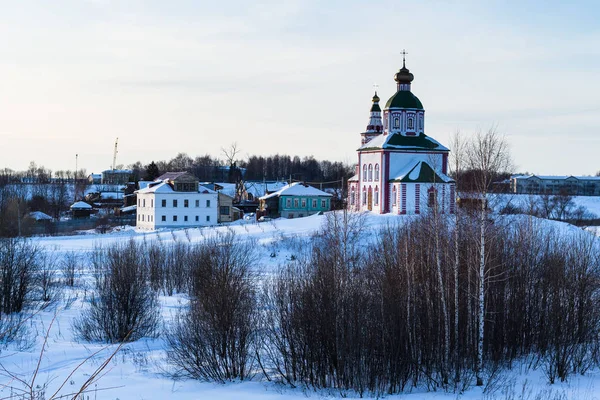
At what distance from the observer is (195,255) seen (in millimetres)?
30688

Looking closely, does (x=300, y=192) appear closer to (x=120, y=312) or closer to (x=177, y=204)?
→ (x=177, y=204)

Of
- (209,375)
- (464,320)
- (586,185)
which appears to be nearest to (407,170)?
(464,320)

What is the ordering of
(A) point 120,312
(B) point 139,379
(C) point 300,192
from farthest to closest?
1. (C) point 300,192
2. (A) point 120,312
3. (B) point 139,379

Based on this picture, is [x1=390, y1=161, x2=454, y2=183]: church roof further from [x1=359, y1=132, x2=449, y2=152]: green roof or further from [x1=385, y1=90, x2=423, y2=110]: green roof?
[x1=385, y1=90, x2=423, y2=110]: green roof

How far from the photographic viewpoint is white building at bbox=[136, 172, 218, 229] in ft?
192

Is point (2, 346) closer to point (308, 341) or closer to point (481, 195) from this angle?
point (308, 341)

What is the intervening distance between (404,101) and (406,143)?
10.4 ft

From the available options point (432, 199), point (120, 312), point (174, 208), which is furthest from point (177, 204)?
point (120, 312)

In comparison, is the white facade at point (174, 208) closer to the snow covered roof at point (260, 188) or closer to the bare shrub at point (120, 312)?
the snow covered roof at point (260, 188)

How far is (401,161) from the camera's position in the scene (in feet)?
158

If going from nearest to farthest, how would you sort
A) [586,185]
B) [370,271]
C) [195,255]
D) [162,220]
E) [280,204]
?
1. [370,271]
2. [195,255]
3. [162,220]
4. [280,204]
5. [586,185]

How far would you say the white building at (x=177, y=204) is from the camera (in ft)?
192

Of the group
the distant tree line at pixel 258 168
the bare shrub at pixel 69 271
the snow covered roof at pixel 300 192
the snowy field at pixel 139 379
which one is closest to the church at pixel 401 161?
the snow covered roof at pixel 300 192

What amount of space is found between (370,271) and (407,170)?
30.9m
